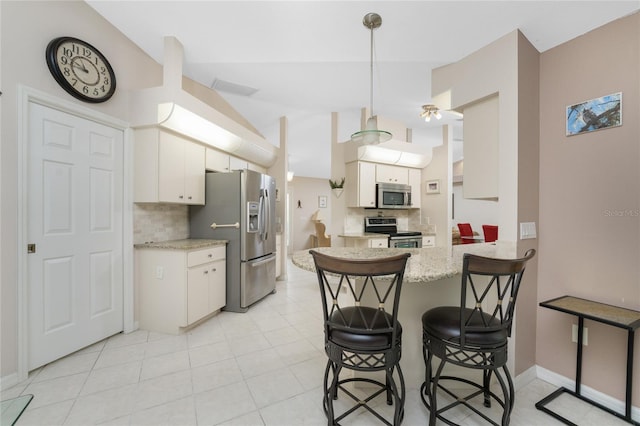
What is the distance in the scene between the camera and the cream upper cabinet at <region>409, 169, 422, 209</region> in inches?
191

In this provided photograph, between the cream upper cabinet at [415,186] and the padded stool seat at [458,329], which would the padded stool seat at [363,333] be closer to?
the padded stool seat at [458,329]

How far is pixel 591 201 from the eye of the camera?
1.80 meters

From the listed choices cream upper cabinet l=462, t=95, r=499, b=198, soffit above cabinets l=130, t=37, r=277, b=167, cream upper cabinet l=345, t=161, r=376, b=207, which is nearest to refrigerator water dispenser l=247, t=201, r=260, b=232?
soffit above cabinets l=130, t=37, r=277, b=167

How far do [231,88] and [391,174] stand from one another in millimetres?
2796

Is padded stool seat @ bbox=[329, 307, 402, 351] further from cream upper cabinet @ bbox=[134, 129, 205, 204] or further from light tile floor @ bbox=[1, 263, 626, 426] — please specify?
cream upper cabinet @ bbox=[134, 129, 205, 204]

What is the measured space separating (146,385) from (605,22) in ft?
12.8

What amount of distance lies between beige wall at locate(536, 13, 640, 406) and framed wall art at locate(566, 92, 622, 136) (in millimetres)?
33

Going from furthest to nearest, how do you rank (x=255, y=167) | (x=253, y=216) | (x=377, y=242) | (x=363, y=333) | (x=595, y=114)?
(x=255, y=167) < (x=377, y=242) < (x=253, y=216) < (x=595, y=114) < (x=363, y=333)

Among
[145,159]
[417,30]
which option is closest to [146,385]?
[145,159]

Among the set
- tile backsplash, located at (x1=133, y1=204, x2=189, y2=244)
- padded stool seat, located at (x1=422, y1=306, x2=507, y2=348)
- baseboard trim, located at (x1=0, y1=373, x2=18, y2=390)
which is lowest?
baseboard trim, located at (x1=0, y1=373, x2=18, y2=390)

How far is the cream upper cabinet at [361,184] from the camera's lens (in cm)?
424

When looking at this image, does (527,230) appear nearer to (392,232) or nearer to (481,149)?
(481,149)

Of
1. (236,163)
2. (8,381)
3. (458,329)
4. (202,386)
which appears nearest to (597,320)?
(458,329)

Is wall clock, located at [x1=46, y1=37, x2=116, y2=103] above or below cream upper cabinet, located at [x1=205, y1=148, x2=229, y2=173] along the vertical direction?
above
